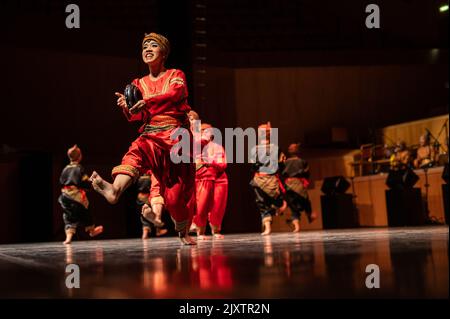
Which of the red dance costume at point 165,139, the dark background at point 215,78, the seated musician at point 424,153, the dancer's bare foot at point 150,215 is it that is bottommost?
the dancer's bare foot at point 150,215

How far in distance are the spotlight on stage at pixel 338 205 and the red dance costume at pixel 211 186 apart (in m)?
4.14

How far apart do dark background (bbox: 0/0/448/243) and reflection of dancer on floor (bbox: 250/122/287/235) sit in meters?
2.39

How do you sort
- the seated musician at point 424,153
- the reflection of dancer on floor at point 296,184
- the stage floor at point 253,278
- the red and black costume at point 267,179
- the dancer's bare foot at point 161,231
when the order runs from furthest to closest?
the seated musician at point 424,153 → the dancer's bare foot at point 161,231 → the reflection of dancer on floor at point 296,184 → the red and black costume at point 267,179 → the stage floor at point 253,278

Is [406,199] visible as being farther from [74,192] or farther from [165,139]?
[165,139]

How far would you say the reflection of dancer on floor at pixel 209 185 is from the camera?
7.07 m

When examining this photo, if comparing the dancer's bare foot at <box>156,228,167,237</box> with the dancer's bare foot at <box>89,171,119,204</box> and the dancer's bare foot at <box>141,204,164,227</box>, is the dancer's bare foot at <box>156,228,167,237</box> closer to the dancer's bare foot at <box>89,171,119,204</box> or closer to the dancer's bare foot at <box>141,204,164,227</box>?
the dancer's bare foot at <box>141,204,164,227</box>

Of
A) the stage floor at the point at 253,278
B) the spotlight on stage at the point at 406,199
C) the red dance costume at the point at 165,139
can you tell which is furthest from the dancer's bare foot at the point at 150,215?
the spotlight on stage at the point at 406,199

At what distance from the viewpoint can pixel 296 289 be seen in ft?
5.79

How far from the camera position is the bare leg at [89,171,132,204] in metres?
3.75

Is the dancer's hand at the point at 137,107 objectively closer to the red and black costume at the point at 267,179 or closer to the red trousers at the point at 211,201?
the red trousers at the point at 211,201

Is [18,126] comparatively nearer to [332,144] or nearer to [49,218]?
[49,218]

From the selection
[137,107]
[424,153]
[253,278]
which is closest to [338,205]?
[424,153]

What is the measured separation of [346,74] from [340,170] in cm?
234

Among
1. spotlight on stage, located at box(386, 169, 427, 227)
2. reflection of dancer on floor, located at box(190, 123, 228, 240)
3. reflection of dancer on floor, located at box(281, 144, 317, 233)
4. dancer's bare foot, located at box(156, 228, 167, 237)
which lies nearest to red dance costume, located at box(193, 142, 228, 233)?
reflection of dancer on floor, located at box(190, 123, 228, 240)
